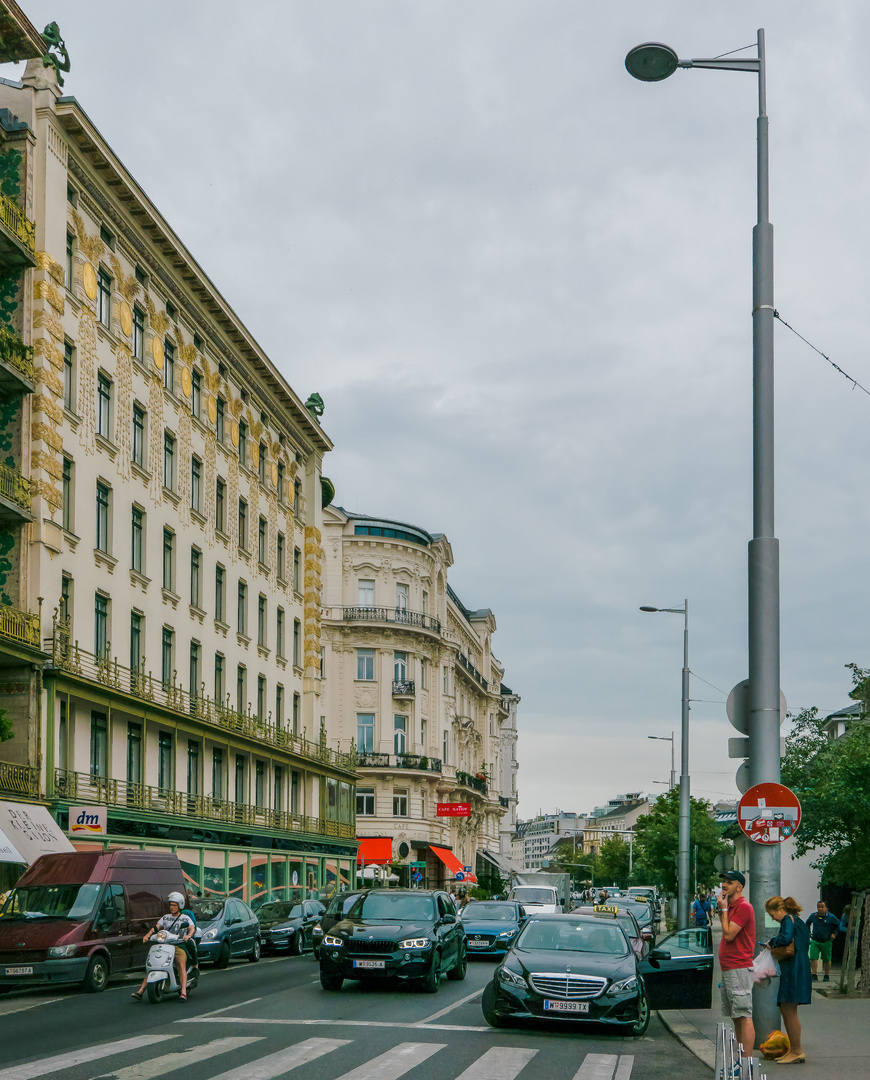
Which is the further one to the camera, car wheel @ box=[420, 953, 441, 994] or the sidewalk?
car wheel @ box=[420, 953, 441, 994]

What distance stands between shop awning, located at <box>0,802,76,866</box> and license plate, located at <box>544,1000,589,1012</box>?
48.2 feet

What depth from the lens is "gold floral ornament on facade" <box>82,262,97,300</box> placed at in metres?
37.0

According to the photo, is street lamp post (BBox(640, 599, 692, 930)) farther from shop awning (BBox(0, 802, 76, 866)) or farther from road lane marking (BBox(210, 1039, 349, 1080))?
road lane marking (BBox(210, 1039, 349, 1080))

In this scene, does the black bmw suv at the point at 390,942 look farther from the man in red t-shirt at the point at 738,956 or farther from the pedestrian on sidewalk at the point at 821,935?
the man in red t-shirt at the point at 738,956

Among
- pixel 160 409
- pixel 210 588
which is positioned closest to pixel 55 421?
pixel 160 409

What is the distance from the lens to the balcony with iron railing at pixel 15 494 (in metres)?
32.0

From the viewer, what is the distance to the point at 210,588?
46625 millimetres

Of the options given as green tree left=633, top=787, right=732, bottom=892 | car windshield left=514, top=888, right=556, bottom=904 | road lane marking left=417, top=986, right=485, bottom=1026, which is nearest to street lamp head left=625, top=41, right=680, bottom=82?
road lane marking left=417, top=986, right=485, bottom=1026

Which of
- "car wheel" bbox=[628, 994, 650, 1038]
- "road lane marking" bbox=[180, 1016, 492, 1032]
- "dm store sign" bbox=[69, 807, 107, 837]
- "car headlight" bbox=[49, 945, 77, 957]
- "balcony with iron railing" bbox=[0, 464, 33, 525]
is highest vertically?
"balcony with iron railing" bbox=[0, 464, 33, 525]

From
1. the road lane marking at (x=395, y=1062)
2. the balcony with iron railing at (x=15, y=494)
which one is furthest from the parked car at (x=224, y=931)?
the road lane marking at (x=395, y=1062)

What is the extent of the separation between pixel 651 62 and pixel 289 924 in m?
27.5

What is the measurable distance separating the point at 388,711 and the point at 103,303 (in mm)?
42599

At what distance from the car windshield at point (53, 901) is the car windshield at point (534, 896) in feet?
89.7

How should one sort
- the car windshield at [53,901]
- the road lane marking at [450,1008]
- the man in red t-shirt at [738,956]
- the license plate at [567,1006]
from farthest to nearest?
1. the car windshield at [53,901]
2. the road lane marking at [450,1008]
3. the license plate at [567,1006]
4. the man in red t-shirt at [738,956]
